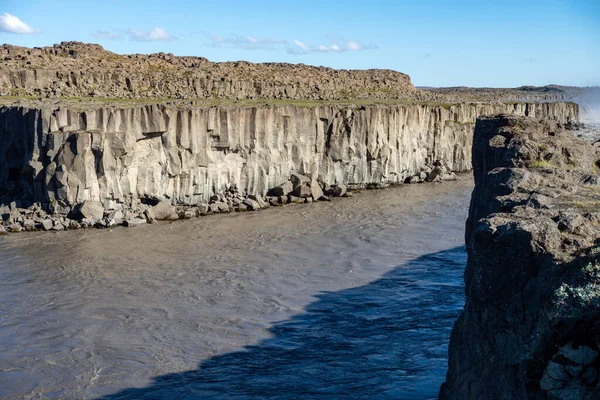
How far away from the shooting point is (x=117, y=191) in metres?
30.6

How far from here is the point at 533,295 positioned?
7207 millimetres

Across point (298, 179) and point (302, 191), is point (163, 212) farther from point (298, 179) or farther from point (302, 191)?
point (298, 179)

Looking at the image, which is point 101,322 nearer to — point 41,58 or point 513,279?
point 513,279

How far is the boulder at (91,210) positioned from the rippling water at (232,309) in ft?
4.09

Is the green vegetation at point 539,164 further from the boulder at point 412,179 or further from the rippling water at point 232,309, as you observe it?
the boulder at point 412,179

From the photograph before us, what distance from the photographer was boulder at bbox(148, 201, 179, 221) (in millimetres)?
30797

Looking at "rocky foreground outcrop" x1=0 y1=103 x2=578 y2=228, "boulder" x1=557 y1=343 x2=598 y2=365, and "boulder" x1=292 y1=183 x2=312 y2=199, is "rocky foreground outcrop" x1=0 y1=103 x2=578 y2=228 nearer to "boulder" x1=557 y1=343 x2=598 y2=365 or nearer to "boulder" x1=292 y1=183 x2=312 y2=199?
"boulder" x1=292 y1=183 x2=312 y2=199

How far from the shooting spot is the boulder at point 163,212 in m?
30.8

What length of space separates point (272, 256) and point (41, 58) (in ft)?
104

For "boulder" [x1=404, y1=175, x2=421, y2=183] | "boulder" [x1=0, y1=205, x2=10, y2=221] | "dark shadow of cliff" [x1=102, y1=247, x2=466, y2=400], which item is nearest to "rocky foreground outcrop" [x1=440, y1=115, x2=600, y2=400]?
"dark shadow of cliff" [x1=102, y1=247, x2=466, y2=400]

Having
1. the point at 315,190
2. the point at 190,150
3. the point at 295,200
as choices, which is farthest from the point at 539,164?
the point at 315,190


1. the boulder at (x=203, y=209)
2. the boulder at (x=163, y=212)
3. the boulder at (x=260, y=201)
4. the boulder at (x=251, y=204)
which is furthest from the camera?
the boulder at (x=260, y=201)

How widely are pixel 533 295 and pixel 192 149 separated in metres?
27.3

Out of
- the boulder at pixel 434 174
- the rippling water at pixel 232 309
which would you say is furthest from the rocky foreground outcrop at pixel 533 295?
the boulder at pixel 434 174
